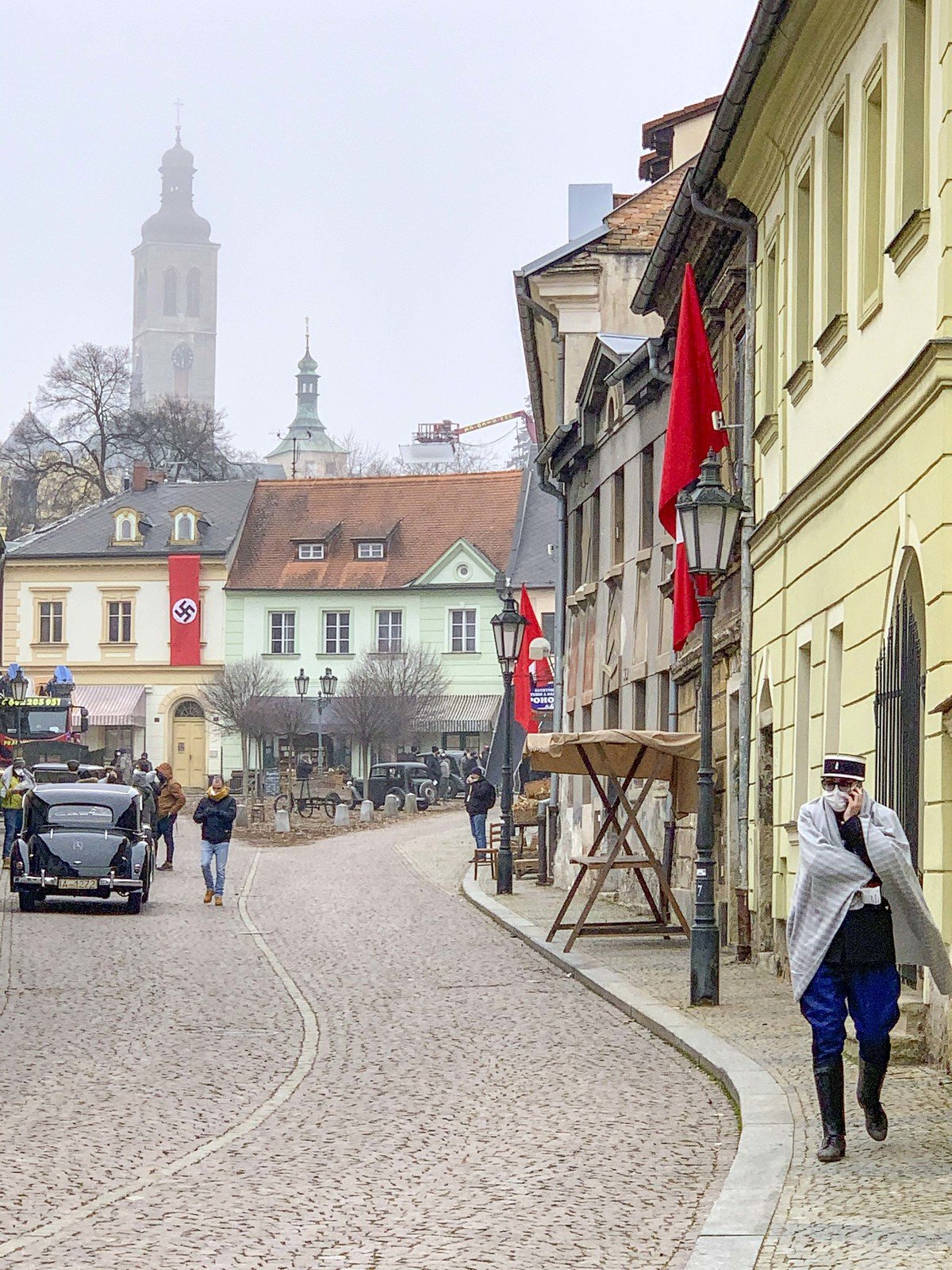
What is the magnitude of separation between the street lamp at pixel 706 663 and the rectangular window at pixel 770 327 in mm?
3089

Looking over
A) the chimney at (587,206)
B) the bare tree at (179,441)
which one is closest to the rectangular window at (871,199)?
the chimney at (587,206)

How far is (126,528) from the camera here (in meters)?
79.4

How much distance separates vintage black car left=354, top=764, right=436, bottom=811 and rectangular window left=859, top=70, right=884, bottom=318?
150ft

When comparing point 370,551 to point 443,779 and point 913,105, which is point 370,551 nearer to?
point 443,779

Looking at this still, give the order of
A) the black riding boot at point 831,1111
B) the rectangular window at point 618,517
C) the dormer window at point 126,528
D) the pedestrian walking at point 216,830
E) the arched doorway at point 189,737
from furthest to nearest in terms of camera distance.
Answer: the dormer window at point 126,528 → the arched doorway at point 189,737 → the rectangular window at point 618,517 → the pedestrian walking at point 216,830 → the black riding boot at point 831,1111

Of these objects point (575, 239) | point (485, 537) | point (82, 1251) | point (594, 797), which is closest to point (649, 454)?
point (594, 797)

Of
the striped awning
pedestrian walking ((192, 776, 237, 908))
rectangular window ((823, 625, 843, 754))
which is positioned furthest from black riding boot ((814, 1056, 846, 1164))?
the striped awning

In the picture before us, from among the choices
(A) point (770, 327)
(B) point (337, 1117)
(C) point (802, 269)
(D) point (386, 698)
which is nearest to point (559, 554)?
(A) point (770, 327)

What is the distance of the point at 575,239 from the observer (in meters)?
35.9

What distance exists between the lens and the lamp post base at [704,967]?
1530 centimetres

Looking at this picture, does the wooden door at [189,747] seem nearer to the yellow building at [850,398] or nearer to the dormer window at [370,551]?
the dormer window at [370,551]

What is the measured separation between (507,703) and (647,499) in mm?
4062

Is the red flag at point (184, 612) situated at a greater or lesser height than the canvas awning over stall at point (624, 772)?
greater

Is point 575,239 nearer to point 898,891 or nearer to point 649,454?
point 649,454
